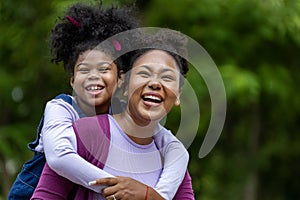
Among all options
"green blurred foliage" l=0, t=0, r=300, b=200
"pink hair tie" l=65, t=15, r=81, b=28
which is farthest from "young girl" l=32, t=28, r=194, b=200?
"green blurred foliage" l=0, t=0, r=300, b=200

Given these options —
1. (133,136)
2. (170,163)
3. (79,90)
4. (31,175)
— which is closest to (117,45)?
(79,90)

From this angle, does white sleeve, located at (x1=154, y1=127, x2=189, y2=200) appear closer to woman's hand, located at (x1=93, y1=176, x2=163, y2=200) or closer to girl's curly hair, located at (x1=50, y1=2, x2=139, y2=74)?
woman's hand, located at (x1=93, y1=176, x2=163, y2=200)

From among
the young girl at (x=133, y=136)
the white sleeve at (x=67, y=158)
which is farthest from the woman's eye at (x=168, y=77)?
the white sleeve at (x=67, y=158)

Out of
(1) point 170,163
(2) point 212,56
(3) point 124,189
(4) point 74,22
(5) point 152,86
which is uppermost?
(2) point 212,56

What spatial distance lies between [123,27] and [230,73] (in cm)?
553

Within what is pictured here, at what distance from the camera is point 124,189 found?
8.61ft

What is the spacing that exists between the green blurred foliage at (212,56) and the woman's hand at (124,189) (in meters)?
5.09

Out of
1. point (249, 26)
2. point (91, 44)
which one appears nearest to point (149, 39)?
point (91, 44)

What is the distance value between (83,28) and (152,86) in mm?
455

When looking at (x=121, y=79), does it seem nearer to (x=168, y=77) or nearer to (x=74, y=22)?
(x=168, y=77)

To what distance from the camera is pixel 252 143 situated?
1112cm

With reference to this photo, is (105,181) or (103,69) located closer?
(105,181)

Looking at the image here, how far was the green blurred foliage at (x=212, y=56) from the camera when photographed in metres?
8.48

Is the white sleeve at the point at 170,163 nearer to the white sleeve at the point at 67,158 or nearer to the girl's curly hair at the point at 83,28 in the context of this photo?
the white sleeve at the point at 67,158
